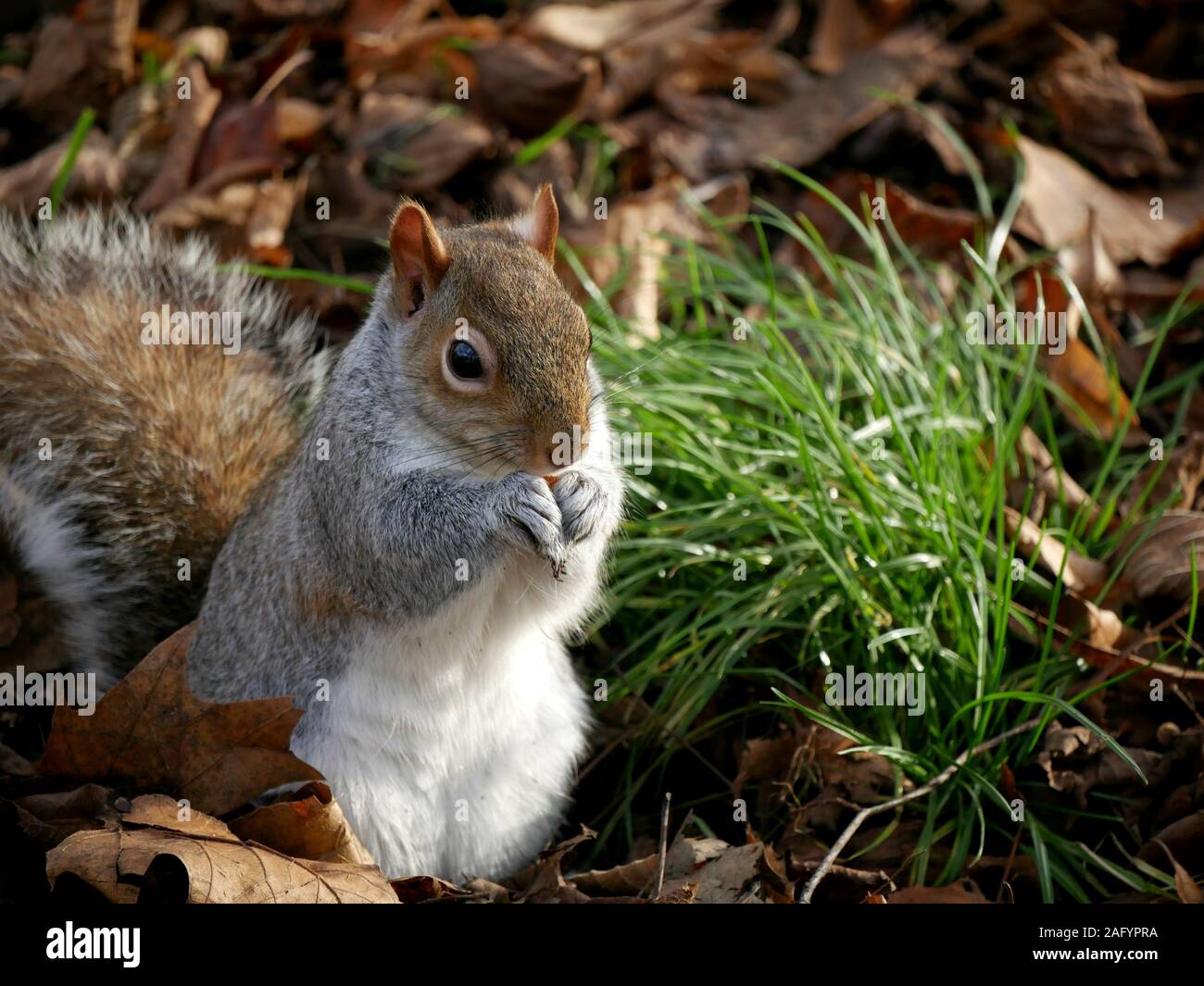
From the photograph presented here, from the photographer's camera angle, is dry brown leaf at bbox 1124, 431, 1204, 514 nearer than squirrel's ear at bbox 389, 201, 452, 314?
No

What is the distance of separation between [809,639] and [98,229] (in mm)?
1637

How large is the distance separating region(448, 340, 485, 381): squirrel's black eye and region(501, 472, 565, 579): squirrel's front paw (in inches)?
7.1

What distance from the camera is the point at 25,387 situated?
240cm

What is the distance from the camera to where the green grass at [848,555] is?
2.31 metres

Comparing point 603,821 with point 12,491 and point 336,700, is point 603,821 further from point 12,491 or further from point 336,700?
point 12,491

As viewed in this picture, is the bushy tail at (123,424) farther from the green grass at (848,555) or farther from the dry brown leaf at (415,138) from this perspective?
the dry brown leaf at (415,138)

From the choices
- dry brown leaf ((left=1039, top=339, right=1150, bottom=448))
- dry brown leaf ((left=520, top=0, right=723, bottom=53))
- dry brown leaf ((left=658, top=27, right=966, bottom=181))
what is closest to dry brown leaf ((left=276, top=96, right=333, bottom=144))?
dry brown leaf ((left=520, top=0, right=723, bottom=53))

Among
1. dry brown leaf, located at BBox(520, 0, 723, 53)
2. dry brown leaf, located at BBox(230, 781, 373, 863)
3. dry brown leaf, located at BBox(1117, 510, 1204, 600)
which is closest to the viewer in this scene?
dry brown leaf, located at BBox(230, 781, 373, 863)

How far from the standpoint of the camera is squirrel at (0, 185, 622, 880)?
201 cm

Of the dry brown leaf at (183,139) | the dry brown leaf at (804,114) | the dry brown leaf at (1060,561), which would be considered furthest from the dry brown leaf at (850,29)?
the dry brown leaf at (1060,561)

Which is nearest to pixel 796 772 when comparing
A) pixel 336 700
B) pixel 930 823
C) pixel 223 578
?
pixel 930 823

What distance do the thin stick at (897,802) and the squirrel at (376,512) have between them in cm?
50

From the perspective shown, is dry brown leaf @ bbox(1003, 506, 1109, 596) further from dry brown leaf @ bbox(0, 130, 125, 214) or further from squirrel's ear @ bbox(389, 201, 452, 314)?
dry brown leaf @ bbox(0, 130, 125, 214)

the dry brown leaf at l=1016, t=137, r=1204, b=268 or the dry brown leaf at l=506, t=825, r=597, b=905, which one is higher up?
the dry brown leaf at l=1016, t=137, r=1204, b=268
